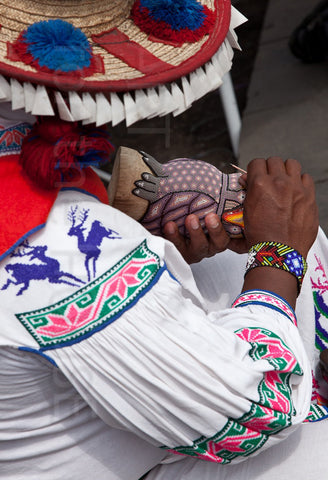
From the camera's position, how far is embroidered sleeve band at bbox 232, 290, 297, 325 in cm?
113

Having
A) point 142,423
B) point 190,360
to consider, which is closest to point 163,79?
point 190,360

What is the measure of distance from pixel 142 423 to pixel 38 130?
1.61ft

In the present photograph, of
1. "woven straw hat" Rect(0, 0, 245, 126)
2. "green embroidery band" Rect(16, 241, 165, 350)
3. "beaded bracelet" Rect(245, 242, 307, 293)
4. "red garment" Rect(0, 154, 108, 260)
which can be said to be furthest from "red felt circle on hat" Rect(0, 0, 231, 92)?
"beaded bracelet" Rect(245, 242, 307, 293)

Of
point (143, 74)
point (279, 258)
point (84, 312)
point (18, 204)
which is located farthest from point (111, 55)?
point (279, 258)

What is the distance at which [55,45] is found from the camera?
92cm

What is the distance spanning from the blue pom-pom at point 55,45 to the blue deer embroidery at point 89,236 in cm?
22

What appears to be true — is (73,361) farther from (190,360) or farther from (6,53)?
(6,53)

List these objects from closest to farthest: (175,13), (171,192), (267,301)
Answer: (175,13), (267,301), (171,192)

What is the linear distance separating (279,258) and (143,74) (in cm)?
47

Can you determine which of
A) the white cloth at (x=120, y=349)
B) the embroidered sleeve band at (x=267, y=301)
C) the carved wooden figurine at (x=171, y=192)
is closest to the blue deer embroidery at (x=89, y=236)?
the white cloth at (x=120, y=349)

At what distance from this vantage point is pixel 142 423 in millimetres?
974

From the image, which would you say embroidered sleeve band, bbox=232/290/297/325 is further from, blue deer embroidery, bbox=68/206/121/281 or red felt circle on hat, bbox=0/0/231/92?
red felt circle on hat, bbox=0/0/231/92

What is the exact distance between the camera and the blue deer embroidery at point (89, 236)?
937mm

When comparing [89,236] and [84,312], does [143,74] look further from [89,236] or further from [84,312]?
[84,312]
